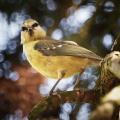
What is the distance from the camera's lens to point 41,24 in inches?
31.7

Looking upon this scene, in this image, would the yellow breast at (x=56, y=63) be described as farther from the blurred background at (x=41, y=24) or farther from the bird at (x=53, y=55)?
the blurred background at (x=41, y=24)

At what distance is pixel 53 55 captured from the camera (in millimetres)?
620

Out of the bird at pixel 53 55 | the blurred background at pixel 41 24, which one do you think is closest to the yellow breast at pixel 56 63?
the bird at pixel 53 55

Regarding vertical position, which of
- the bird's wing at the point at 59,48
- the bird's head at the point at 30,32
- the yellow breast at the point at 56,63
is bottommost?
the yellow breast at the point at 56,63

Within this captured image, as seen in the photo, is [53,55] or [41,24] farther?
[41,24]

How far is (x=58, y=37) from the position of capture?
0.76m

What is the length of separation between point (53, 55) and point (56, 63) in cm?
3

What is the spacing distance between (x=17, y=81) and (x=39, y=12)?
0.18m

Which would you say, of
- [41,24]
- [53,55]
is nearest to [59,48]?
[53,55]

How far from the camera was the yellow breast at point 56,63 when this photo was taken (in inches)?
22.2

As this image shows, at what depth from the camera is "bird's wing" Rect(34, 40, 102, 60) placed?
588 millimetres

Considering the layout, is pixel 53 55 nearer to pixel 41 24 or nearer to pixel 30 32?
pixel 30 32

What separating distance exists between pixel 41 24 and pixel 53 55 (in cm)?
20

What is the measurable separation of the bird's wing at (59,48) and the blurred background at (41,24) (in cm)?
8
